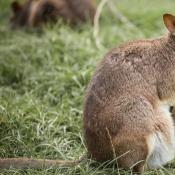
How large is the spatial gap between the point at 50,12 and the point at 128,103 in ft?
19.4

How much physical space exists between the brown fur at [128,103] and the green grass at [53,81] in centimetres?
28

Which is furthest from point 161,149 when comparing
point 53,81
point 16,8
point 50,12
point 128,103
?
point 16,8

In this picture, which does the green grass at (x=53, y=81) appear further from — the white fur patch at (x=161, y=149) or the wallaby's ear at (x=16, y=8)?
the wallaby's ear at (x=16, y=8)

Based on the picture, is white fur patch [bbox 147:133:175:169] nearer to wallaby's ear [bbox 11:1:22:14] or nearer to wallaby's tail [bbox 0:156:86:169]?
wallaby's tail [bbox 0:156:86:169]

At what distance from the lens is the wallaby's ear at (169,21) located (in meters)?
6.12

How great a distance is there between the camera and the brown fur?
5.74 m

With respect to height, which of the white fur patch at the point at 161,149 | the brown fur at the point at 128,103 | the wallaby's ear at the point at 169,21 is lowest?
the white fur patch at the point at 161,149

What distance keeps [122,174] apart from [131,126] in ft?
1.52

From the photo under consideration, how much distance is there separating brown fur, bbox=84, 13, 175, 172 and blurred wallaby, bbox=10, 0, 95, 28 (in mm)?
5260

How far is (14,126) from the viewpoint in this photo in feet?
22.6

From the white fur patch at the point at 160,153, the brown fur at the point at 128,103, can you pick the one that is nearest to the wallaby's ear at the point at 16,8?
the brown fur at the point at 128,103

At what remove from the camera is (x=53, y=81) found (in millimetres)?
8539

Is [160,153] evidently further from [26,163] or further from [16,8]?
[16,8]

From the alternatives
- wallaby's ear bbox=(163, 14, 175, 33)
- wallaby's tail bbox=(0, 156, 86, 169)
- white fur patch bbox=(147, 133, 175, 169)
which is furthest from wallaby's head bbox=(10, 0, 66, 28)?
white fur patch bbox=(147, 133, 175, 169)
